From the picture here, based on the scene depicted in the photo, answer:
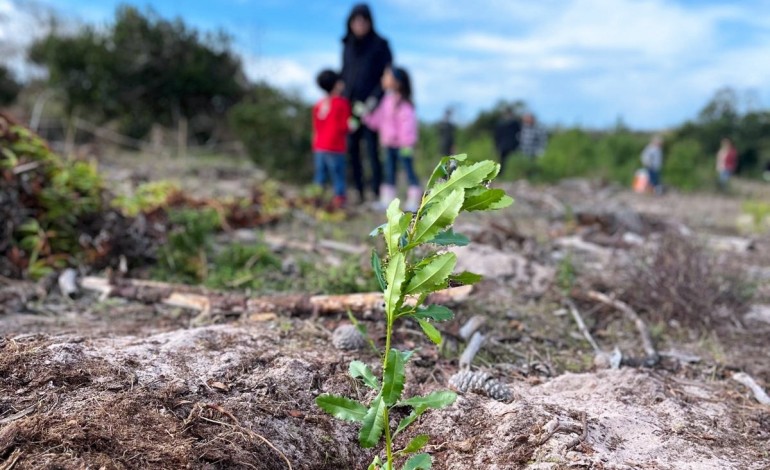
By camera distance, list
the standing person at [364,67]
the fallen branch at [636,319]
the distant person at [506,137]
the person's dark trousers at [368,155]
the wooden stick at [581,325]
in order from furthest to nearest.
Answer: the distant person at [506,137] < the person's dark trousers at [368,155] < the standing person at [364,67] < the wooden stick at [581,325] < the fallen branch at [636,319]

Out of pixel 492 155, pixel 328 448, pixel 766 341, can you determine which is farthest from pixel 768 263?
pixel 492 155

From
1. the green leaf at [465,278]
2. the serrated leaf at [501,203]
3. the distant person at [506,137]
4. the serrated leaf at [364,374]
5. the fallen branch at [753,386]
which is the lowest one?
the fallen branch at [753,386]

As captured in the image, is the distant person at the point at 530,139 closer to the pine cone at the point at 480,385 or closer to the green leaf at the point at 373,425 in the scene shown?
the pine cone at the point at 480,385

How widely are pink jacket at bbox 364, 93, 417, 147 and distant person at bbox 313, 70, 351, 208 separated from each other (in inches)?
12.7

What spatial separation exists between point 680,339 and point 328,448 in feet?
7.88

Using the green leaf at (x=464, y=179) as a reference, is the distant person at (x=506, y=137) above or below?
above

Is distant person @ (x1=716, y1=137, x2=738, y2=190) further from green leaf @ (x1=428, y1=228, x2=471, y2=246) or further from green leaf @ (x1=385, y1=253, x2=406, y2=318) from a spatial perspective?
green leaf @ (x1=385, y1=253, x2=406, y2=318)

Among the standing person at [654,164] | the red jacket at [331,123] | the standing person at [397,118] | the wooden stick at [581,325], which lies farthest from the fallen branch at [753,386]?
the standing person at [654,164]

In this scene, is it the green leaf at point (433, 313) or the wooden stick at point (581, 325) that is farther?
the wooden stick at point (581, 325)

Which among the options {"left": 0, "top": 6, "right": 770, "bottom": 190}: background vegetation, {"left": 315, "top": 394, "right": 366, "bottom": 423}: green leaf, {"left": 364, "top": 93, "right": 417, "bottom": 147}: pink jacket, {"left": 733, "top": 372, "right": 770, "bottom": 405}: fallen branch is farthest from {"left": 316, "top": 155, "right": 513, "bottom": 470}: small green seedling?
{"left": 0, "top": 6, "right": 770, "bottom": 190}: background vegetation

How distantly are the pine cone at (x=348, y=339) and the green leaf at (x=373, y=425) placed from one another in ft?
3.65

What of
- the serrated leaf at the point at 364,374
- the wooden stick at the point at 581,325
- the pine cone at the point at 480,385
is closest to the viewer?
the serrated leaf at the point at 364,374

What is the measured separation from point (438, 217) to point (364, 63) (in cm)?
574

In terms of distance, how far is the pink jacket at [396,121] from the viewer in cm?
704
